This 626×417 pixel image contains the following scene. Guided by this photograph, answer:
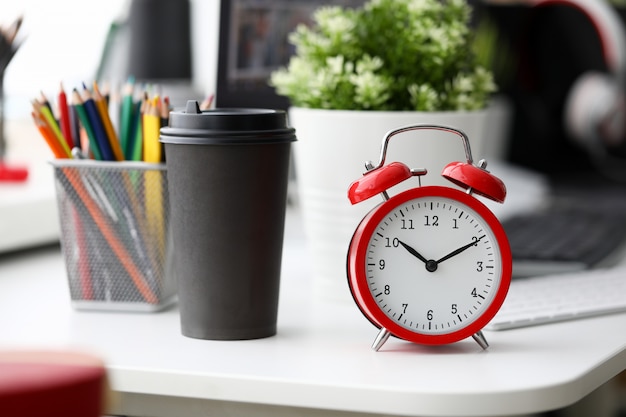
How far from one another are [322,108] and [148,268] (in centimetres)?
25

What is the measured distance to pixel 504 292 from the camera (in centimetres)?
80

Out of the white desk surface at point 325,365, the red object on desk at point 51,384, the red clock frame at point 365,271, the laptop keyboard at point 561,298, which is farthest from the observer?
the laptop keyboard at point 561,298

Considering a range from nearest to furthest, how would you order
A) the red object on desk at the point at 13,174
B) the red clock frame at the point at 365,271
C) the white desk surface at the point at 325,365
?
the white desk surface at the point at 325,365 → the red clock frame at the point at 365,271 → the red object on desk at the point at 13,174

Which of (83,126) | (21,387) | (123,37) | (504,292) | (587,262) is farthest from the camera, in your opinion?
(123,37)

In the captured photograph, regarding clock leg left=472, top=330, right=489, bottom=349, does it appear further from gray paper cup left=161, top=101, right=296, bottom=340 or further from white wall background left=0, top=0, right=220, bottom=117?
white wall background left=0, top=0, right=220, bottom=117

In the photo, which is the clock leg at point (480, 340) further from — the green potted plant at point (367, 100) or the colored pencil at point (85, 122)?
the colored pencil at point (85, 122)

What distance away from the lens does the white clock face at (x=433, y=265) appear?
80 centimetres

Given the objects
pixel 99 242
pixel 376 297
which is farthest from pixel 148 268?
pixel 376 297

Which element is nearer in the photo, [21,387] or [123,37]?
[21,387]

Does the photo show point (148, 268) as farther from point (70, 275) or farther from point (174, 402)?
point (174, 402)

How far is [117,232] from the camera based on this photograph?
954 mm

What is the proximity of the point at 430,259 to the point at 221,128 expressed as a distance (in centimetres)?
22

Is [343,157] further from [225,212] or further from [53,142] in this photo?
[53,142]

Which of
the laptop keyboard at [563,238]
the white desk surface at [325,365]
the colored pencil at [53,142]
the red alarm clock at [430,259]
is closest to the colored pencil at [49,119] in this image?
the colored pencil at [53,142]
